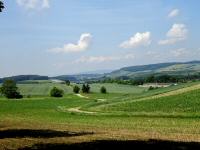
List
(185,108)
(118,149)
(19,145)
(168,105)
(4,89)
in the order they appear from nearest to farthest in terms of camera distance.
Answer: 1. (118,149)
2. (19,145)
3. (185,108)
4. (168,105)
5. (4,89)

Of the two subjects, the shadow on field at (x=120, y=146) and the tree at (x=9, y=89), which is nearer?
the shadow on field at (x=120, y=146)

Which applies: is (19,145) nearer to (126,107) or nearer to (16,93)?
(126,107)

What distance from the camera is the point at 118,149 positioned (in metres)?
20.5

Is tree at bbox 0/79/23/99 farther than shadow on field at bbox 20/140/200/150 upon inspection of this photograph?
Yes

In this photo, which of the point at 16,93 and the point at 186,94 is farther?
the point at 16,93

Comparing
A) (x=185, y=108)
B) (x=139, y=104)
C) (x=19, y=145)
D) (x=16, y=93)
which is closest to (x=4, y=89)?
(x=16, y=93)

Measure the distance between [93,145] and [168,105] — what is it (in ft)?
153

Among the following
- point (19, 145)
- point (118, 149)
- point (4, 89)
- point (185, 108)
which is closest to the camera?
point (118, 149)

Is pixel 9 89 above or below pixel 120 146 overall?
below

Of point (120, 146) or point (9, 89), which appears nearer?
point (120, 146)

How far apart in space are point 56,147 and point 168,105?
1867 inches

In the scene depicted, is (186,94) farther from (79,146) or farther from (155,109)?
(79,146)

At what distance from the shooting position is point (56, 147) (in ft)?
70.3

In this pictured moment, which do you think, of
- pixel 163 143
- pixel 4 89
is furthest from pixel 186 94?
pixel 4 89
